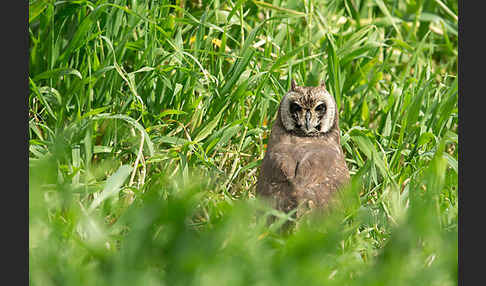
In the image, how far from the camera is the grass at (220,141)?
2338 mm

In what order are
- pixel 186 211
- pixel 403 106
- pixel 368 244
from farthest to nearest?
pixel 403 106, pixel 368 244, pixel 186 211

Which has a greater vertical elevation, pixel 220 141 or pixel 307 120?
pixel 307 120

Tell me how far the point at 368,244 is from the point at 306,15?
1959mm

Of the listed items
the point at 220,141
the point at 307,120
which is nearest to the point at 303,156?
the point at 307,120

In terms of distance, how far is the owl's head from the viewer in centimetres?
384

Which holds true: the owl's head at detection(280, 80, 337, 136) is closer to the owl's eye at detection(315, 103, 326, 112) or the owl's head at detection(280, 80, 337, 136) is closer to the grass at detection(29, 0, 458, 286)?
the owl's eye at detection(315, 103, 326, 112)

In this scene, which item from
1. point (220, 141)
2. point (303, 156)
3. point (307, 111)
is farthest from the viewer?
point (220, 141)

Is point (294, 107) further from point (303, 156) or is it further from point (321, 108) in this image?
point (303, 156)

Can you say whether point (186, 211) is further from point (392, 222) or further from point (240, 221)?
point (392, 222)

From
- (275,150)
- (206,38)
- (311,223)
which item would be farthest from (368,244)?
(206,38)

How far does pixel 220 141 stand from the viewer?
4.00 meters

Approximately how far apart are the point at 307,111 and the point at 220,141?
0.54 meters

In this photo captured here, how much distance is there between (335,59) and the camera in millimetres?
4289

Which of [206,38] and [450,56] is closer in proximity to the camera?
[206,38]
